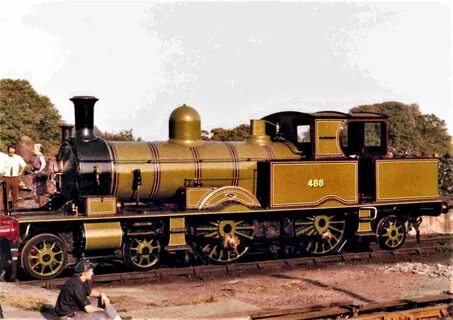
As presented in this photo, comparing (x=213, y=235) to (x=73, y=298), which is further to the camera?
(x=213, y=235)

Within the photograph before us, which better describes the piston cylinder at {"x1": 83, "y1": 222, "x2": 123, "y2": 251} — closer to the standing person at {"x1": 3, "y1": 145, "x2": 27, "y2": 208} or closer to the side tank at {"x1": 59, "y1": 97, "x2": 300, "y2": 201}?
the side tank at {"x1": 59, "y1": 97, "x2": 300, "y2": 201}

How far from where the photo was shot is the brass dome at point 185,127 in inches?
549

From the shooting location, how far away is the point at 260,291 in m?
11.5

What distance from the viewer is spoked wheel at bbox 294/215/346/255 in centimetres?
1460

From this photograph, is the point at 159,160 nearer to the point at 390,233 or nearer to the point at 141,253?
the point at 141,253

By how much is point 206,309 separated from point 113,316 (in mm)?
2039

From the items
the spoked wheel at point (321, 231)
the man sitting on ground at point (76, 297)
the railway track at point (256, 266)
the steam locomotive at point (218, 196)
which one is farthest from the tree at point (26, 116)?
the man sitting on ground at point (76, 297)

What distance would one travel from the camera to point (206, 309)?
9.94 meters

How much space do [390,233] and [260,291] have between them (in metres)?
5.35

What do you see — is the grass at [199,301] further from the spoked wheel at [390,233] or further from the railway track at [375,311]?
the spoked wheel at [390,233]

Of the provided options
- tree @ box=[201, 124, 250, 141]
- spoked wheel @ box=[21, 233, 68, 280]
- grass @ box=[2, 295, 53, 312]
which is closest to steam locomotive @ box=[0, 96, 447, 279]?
spoked wheel @ box=[21, 233, 68, 280]

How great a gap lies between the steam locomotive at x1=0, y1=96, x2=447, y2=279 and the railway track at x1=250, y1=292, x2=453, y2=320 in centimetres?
403

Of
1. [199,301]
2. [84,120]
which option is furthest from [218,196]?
[199,301]

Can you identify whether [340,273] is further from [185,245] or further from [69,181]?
[69,181]
